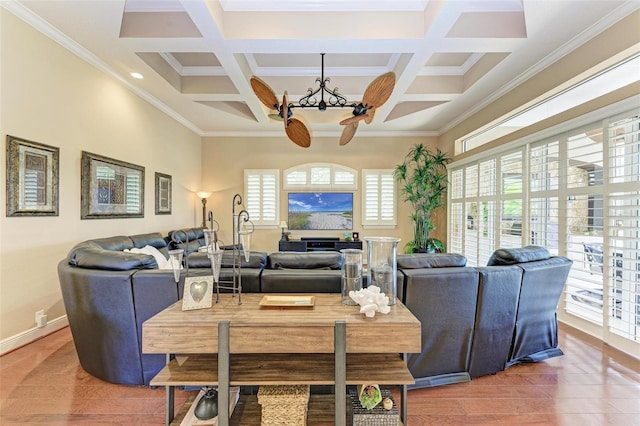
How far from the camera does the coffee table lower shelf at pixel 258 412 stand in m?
1.59

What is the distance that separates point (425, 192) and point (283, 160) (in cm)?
316

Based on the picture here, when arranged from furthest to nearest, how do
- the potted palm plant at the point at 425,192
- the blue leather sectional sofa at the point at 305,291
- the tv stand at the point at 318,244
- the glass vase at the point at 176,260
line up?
the tv stand at the point at 318,244 < the potted palm plant at the point at 425,192 < the blue leather sectional sofa at the point at 305,291 < the glass vase at the point at 176,260

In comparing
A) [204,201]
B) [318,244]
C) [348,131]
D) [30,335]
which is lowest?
[30,335]

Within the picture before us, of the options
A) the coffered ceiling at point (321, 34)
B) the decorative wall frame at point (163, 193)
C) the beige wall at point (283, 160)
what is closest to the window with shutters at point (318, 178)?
the beige wall at point (283, 160)

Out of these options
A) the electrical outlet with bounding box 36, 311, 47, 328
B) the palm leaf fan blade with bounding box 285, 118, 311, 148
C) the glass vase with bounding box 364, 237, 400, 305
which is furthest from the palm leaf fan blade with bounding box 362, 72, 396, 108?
the electrical outlet with bounding box 36, 311, 47, 328

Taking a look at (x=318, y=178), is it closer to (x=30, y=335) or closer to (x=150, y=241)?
(x=150, y=241)

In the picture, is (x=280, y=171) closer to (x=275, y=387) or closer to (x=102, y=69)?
(x=102, y=69)

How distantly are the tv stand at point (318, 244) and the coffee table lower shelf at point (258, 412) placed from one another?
4273 mm

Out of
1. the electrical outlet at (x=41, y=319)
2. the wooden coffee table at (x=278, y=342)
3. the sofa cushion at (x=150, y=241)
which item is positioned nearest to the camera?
the wooden coffee table at (x=278, y=342)

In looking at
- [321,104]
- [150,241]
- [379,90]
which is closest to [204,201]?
[150,241]

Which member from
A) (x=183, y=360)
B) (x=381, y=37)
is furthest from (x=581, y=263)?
(x=183, y=360)

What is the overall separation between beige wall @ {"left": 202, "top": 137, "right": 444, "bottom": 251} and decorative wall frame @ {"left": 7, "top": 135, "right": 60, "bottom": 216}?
11.9 feet

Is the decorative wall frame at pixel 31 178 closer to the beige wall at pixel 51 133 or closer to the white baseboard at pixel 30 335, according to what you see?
the beige wall at pixel 51 133

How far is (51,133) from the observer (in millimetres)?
2930
